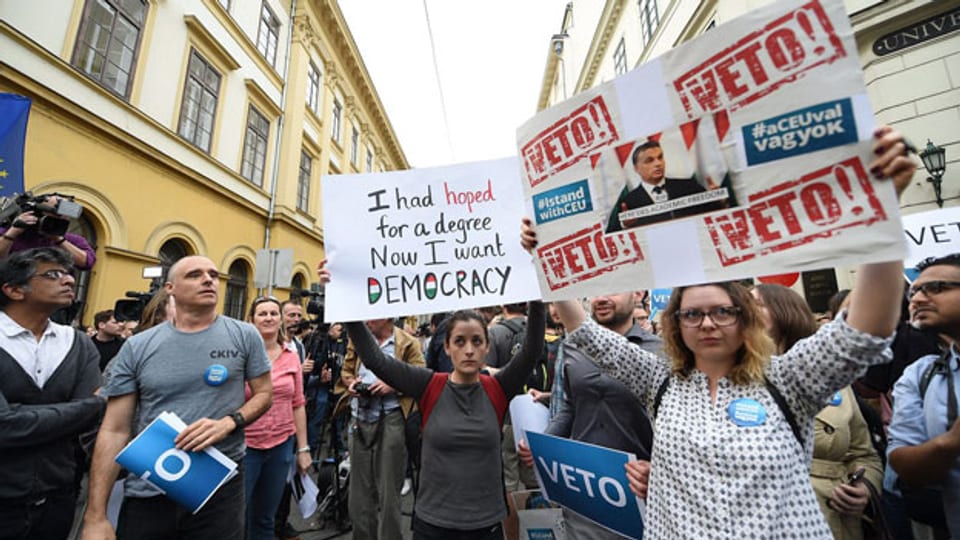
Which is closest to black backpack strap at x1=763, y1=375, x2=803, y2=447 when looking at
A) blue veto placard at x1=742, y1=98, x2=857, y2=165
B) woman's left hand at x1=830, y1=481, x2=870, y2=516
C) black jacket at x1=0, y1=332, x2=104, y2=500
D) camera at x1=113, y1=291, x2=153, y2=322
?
blue veto placard at x1=742, y1=98, x2=857, y2=165

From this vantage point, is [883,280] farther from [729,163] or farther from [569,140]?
[569,140]

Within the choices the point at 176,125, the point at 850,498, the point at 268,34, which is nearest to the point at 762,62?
the point at 850,498

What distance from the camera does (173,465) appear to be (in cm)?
183

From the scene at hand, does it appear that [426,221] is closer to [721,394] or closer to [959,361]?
[721,394]

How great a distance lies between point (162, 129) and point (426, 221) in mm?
8736

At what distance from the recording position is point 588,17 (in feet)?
67.4

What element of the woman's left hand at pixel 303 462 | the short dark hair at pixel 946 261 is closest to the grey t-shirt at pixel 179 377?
the woman's left hand at pixel 303 462

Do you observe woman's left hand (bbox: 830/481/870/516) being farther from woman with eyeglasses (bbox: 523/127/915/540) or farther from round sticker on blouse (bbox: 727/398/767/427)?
round sticker on blouse (bbox: 727/398/767/427)

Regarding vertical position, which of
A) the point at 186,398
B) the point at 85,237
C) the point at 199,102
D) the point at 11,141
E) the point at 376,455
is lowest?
the point at 376,455

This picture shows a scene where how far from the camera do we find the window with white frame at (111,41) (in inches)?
267

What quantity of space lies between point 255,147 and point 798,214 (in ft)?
43.4

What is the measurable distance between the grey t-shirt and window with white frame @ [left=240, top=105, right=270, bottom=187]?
10.5 metres

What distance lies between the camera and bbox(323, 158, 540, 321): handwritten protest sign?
7.22 ft

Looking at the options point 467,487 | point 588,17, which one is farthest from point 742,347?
point 588,17
